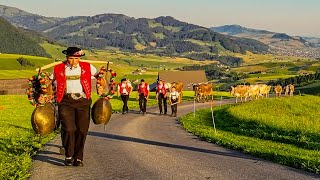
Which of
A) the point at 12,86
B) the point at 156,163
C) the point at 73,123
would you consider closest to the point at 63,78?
the point at 73,123

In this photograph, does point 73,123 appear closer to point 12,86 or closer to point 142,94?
point 142,94

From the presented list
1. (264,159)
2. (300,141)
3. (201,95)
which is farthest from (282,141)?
(201,95)

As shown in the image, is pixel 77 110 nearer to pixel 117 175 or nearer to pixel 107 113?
pixel 107 113

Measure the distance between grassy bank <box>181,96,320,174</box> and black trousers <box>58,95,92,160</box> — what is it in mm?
5263

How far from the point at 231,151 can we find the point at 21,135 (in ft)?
27.5

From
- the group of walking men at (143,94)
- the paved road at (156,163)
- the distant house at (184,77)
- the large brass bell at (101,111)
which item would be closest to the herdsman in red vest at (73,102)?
the paved road at (156,163)

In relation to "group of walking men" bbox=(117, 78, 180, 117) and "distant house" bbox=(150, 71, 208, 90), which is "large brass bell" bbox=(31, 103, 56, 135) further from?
"distant house" bbox=(150, 71, 208, 90)

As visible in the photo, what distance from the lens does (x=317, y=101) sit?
39.4 m

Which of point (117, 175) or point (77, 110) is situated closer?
point (117, 175)

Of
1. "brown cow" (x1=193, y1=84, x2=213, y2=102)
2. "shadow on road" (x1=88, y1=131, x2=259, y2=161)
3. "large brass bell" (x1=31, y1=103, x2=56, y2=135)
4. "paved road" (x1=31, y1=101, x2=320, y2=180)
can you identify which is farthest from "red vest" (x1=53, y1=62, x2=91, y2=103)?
"brown cow" (x1=193, y1=84, x2=213, y2=102)

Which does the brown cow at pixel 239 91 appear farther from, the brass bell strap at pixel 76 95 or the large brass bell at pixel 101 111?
the brass bell strap at pixel 76 95

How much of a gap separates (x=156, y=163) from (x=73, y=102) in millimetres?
2573

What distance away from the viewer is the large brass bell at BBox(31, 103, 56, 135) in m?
10.7

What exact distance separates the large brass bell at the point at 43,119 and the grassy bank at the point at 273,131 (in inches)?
236
